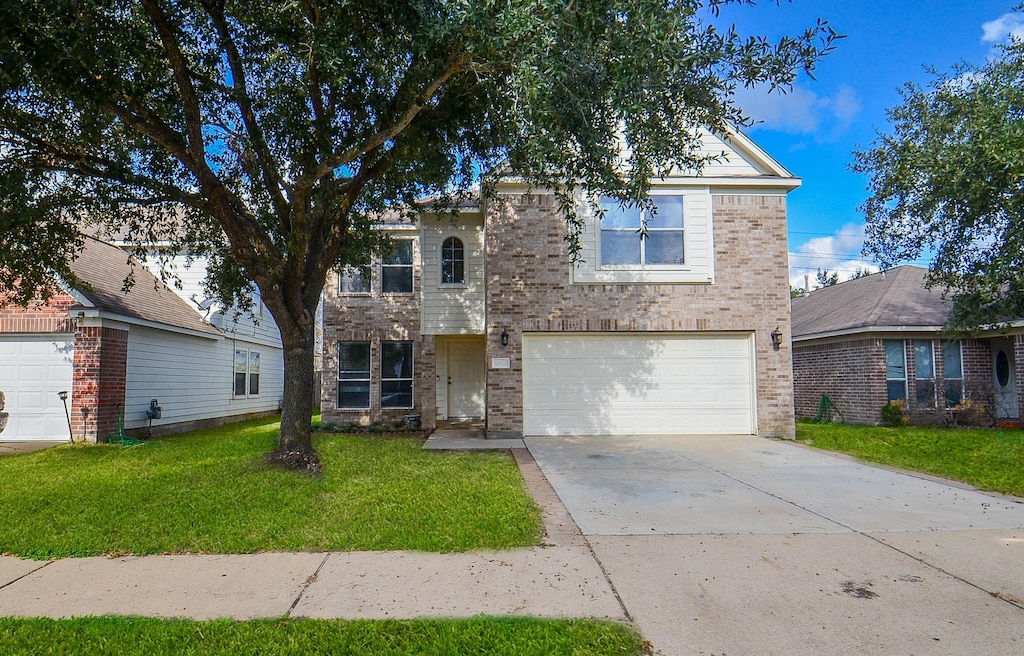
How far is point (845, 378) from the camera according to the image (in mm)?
15555

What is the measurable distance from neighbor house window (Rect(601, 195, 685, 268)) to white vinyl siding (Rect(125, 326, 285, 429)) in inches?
345

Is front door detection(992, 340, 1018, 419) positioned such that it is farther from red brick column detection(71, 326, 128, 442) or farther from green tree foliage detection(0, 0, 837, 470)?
red brick column detection(71, 326, 128, 442)

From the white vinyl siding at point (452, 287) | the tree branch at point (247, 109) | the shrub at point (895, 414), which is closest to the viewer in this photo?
the tree branch at point (247, 109)

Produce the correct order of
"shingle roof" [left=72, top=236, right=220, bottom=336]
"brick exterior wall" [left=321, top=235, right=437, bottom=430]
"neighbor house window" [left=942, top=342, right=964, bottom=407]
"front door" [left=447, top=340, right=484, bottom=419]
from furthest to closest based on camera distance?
"front door" [left=447, top=340, right=484, bottom=419], "brick exterior wall" [left=321, top=235, right=437, bottom=430], "neighbor house window" [left=942, top=342, right=964, bottom=407], "shingle roof" [left=72, top=236, right=220, bottom=336]

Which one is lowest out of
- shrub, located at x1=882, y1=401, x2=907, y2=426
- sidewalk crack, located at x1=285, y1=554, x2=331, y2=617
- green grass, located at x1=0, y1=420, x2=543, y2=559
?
sidewalk crack, located at x1=285, y1=554, x2=331, y2=617

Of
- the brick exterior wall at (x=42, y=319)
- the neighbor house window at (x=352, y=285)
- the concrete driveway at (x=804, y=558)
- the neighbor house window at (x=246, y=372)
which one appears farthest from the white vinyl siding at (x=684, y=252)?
the neighbor house window at (x=246, y=372)

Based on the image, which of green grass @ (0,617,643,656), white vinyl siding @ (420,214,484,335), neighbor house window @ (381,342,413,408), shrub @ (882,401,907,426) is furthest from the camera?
neighbor house window @ (381,342,413,408)

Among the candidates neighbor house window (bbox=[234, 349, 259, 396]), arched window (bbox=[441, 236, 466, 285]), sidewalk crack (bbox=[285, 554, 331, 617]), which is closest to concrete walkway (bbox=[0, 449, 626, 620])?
sidewalk crack (bbox=[285, 554, 331, 617])

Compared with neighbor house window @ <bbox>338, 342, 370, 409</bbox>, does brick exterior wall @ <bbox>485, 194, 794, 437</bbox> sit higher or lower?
higher

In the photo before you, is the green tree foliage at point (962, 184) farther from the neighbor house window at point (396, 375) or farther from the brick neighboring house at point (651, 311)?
the neighbor house window at point (396, 375)

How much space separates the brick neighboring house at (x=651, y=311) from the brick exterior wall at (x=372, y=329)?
3.56 m

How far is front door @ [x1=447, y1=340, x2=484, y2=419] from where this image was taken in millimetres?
15508

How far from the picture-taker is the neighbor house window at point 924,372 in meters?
14.5

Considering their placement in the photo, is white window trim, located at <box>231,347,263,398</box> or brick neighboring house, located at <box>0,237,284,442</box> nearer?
brick neighboring house, located at <box>0,237,284,442</box>
